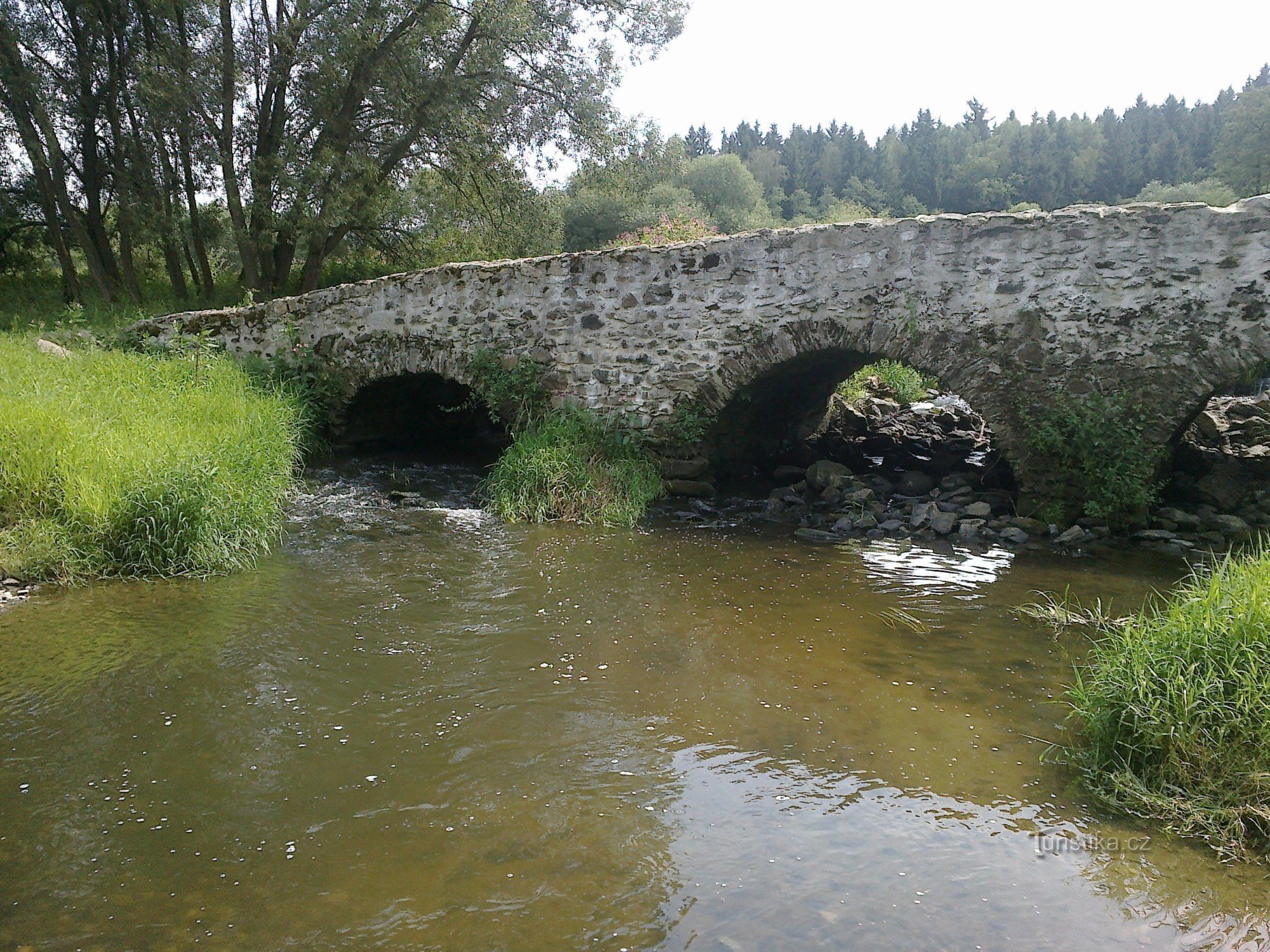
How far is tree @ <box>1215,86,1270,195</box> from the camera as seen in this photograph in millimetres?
33344

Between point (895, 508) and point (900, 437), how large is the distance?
329 cm

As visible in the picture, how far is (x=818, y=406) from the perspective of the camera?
10.5 meters

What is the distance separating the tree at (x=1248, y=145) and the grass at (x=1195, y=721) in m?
38.9

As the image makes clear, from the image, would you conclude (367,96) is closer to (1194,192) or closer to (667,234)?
(667,234)

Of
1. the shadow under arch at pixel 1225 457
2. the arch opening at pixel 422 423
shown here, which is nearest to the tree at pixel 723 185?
the arch opening at pixel 422 423

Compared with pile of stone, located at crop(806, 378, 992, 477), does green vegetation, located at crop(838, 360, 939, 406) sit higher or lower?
higher

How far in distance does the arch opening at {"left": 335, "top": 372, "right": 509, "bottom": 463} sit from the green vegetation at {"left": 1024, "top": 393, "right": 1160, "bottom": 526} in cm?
606

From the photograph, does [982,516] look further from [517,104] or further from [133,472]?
[517,104]

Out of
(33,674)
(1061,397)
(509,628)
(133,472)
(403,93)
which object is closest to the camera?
(33,674)

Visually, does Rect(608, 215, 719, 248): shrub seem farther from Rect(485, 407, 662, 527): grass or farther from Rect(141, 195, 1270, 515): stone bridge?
Rect(485, 407, 662, 527): grass

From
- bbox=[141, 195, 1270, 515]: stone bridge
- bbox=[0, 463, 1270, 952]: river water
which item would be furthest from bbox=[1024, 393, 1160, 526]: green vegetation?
bbox=[0, 463, 1270, 952]: river water

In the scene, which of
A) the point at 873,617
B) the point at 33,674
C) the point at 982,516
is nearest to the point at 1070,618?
the point at 873,617

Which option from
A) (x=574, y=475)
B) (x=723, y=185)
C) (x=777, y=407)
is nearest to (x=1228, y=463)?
(x=777, y=407)

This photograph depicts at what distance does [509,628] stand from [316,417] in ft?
20.9
